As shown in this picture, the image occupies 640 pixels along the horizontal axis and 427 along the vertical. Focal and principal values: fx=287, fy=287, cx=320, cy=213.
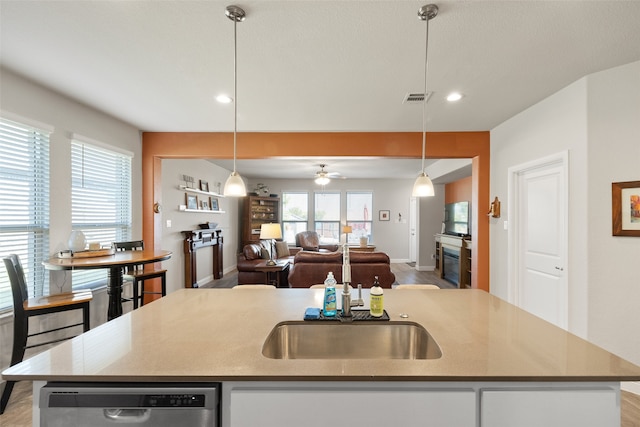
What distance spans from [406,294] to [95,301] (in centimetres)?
319

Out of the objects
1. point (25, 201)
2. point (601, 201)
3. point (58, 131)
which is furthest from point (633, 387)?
point (58, 131)

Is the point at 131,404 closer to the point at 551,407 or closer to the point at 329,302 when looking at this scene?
the point at 329,302

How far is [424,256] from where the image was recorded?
744 centimetres

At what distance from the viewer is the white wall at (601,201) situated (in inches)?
88.7

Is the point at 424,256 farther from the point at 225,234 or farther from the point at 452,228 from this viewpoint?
the point at 225,234

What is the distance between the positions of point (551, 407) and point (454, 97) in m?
2.60

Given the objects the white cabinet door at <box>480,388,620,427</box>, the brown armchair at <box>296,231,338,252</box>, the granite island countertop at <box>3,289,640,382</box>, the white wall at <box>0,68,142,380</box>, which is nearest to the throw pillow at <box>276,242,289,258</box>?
the brown armchair at <box>296,231,338,252</box>

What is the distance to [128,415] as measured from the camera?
968mm

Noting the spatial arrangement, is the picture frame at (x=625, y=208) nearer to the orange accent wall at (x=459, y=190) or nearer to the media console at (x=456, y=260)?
the media console at (x=456, y=260)

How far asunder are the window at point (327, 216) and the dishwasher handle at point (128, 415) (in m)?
7.25

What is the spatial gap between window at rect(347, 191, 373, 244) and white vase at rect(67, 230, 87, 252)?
6.30 m

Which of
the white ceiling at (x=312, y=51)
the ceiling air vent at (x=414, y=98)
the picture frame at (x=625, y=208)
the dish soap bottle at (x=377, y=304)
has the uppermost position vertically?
the white ceiling at (x=312, y=51)

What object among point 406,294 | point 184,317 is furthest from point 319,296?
point 184,317

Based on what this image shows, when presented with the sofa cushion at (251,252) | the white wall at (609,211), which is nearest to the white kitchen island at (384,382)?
the white wall at (609,211)
